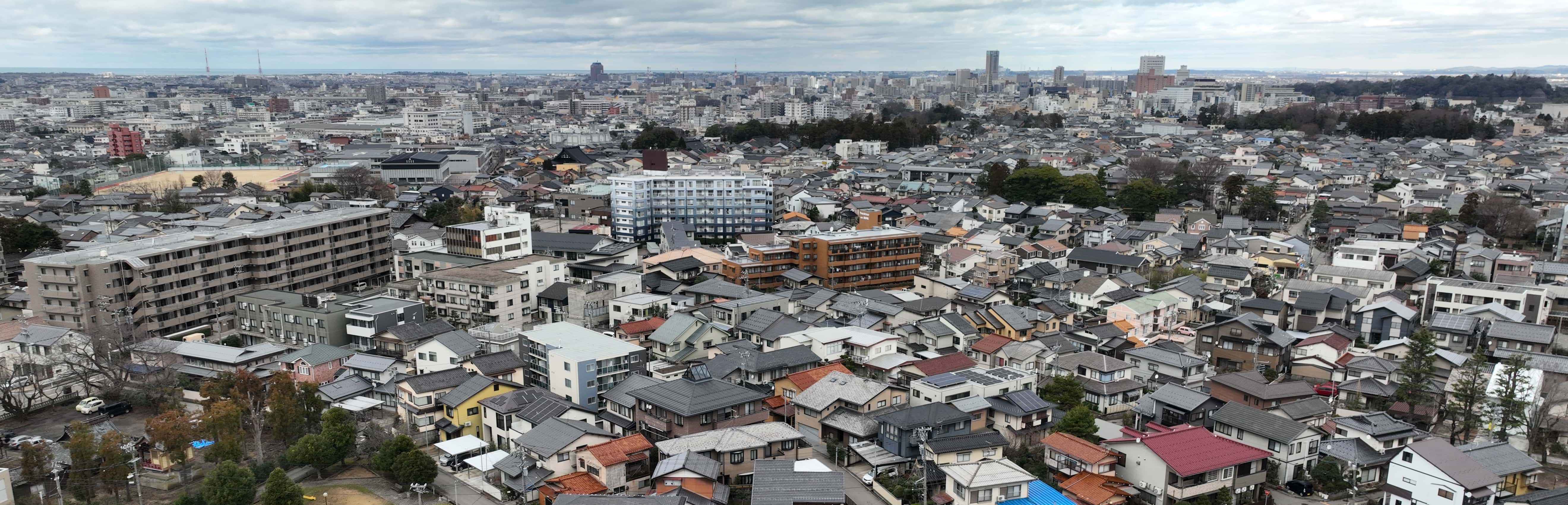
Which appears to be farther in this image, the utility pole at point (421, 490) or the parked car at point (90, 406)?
the parked car at point (90, 406)

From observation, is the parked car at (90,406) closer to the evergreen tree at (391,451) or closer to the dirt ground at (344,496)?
the dirt ground at (344,496)

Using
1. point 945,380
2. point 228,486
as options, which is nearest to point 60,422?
point 228,486

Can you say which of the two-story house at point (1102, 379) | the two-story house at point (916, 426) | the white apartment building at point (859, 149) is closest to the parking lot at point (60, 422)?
the two-story house at point (916, 426)

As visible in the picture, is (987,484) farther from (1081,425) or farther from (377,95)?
(377,95)

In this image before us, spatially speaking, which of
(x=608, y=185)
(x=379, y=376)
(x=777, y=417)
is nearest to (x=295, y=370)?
(x=379, y=376)

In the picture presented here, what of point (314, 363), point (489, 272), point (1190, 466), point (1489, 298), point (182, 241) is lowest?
point (1190, 466)

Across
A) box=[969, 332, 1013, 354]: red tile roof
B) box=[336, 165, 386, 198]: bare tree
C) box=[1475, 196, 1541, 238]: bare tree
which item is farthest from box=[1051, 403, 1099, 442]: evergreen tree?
box=[336, 165, 386, 198]: bare tree

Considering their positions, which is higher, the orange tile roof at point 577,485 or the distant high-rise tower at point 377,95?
the distant high-rise tower at point 377,95
